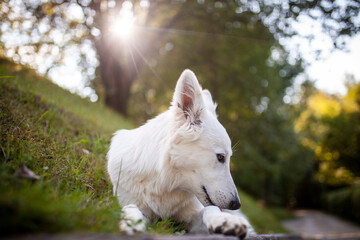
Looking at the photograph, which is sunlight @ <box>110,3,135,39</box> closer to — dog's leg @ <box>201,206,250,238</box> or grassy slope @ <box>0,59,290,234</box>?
grassy slope @ <box>0,59,290,234</box>

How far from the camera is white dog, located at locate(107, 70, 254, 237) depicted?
2619 millimetres

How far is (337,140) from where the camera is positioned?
22.5 meters

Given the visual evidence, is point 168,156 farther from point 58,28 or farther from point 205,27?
point 205,27

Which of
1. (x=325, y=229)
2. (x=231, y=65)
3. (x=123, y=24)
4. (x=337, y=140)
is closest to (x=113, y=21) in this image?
(x=123, y=24)

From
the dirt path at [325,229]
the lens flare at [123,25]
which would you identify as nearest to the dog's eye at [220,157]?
the dirt path at [325,229]

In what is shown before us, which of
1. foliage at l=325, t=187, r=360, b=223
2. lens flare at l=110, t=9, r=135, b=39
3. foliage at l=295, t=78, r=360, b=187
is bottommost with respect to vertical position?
foliage at l=325, t=187, r=360, b=223

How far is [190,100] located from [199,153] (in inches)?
22.5

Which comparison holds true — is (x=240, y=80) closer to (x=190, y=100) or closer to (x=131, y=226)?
(x=190, y=100)

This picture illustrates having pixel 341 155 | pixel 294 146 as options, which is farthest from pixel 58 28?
pixel 341 155

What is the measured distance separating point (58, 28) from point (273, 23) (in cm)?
717

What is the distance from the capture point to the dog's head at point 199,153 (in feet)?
8.56

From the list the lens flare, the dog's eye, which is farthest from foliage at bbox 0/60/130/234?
the lens flare

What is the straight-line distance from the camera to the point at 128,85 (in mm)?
12578

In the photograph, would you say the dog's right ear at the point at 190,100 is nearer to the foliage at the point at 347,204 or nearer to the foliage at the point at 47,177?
the foliage at the point at 47,177
